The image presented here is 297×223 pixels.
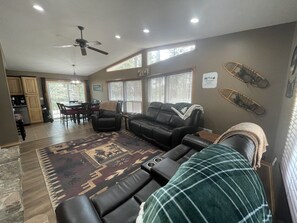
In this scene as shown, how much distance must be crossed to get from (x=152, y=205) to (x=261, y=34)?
11.5 ft

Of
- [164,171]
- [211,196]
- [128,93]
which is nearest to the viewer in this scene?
[211,196]

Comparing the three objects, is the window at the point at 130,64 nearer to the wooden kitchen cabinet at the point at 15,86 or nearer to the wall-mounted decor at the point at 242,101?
the wall-mounted decor at the point at 242,101

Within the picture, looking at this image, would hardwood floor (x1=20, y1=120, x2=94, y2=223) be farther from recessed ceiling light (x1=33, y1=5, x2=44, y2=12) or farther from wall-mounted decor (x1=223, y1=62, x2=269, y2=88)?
wall-mounted decor (x1=223, y1=62, x2=269, y2=88)

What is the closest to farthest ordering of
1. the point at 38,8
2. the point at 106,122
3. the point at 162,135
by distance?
the point at 38,8 → the point at 162,135 → the point at 106,122

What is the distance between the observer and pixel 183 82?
4.00 m

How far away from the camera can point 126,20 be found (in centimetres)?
275

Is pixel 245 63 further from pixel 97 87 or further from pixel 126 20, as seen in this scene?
pixel 97 87

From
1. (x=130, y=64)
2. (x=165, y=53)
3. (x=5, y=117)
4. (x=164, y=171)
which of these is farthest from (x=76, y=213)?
(x=130, y=64)

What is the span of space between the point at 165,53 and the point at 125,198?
4.13m

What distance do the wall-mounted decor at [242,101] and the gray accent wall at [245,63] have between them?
7cm

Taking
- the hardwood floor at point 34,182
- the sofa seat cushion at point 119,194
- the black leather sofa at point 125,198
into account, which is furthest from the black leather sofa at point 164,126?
the hardwood floor at point 34,182

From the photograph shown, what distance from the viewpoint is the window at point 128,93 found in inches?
215

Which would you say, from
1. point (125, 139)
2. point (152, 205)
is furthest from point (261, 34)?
point (125, 139)

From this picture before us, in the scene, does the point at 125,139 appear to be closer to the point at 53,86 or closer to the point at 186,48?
the point at 186,48
